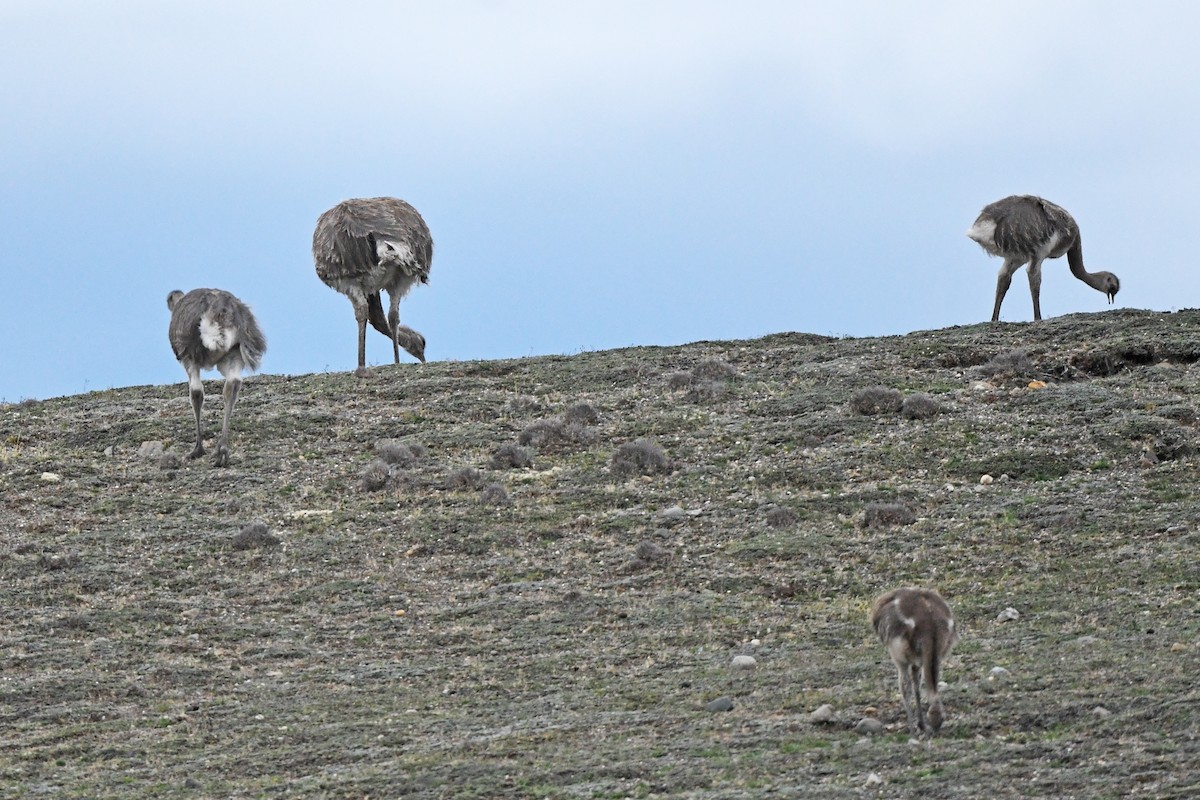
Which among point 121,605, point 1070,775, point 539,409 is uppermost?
point 539,409

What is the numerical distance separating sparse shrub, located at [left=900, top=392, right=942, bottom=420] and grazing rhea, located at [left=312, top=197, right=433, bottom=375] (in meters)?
8.44

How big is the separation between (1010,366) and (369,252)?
9.55 meters

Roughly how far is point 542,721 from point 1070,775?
12.0 feet

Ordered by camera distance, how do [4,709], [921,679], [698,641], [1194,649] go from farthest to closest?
[698,641], [4,709], [1194,649], [921,679]

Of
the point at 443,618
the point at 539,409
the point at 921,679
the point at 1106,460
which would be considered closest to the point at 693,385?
the point at 539,409

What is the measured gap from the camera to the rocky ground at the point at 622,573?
33.1 feet

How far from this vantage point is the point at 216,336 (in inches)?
768

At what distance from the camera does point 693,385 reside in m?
23.4

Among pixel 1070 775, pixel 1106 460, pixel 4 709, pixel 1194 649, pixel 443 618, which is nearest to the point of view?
pixel 1070 775

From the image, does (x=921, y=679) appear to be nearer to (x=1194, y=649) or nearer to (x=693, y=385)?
(x=1194, y=649)

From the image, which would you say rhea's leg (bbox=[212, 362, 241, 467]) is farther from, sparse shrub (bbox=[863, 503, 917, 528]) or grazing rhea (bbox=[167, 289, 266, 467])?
sparse shrub (bbox=[863, 503, 917, 528])

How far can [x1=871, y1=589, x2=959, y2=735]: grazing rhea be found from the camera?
9734 millimetres

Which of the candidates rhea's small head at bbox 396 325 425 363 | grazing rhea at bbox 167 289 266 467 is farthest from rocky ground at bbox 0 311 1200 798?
rhea's small head at bbox 396 325 425 363

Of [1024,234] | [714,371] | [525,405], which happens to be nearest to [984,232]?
[1024,234]
